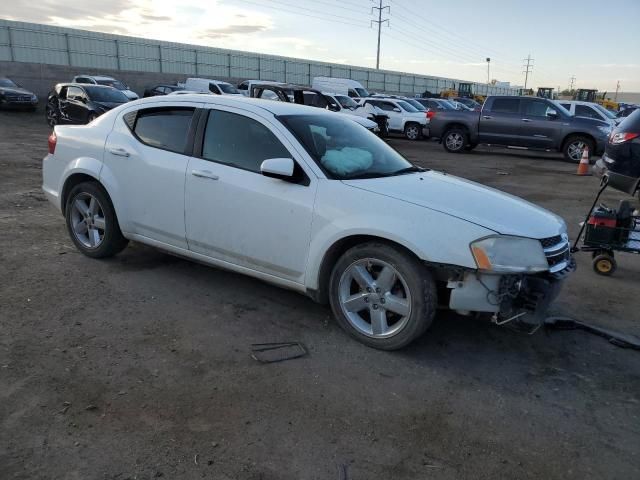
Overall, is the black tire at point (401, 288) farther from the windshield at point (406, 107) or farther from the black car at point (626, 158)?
the windshield at point (406, 107)

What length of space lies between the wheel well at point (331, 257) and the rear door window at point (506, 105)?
1470 centimetres

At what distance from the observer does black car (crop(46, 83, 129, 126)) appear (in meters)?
17.8

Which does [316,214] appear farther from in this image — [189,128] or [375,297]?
[189,128]

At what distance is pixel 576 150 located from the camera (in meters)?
16.2

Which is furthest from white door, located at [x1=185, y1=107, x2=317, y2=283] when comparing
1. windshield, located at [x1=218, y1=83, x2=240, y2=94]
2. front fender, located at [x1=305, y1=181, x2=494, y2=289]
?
windshield, located at [x1=218, y1=83, x2=240, y2=94]

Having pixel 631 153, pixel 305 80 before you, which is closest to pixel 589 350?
pixel 631 153

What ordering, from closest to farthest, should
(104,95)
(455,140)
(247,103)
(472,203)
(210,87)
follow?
(472,203) < (247,103) < (455,140) < (104,95) < (210,87)

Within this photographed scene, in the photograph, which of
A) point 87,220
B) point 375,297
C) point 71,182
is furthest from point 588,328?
point 71,182

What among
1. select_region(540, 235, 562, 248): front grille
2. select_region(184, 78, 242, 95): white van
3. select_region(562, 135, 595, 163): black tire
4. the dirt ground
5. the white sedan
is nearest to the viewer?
the dirt ground

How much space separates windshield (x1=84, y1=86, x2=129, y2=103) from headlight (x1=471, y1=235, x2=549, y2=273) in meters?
17.7

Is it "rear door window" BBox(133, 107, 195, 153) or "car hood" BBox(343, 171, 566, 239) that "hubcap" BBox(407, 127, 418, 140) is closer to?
"rear door window" BBox(133, 107, 195, 153)

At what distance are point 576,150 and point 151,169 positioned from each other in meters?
15.0

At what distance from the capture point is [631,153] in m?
6.91

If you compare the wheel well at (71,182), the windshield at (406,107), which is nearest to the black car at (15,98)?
the windshield at (406,107)
